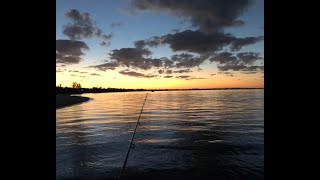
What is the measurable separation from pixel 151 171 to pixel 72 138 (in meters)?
8.05
